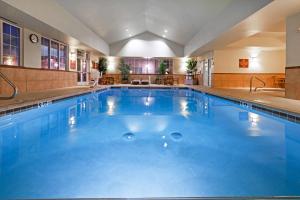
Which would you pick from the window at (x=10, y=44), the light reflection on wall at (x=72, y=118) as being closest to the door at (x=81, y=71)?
the window at (x=10, y=44)

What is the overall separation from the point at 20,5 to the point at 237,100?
620 cm

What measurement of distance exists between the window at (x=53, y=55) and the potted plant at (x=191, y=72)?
379 inches

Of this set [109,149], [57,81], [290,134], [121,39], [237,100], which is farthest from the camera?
[121,39]

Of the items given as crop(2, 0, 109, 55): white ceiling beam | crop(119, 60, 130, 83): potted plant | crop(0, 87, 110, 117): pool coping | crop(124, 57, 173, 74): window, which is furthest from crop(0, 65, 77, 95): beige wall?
crop(124, 57, 173, 74): window

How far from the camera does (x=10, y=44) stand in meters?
8.41

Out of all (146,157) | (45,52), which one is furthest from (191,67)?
(146,157)

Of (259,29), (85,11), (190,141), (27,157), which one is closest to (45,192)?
(27,157)

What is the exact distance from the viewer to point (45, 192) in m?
2.08

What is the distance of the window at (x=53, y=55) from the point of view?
10903 millimetres

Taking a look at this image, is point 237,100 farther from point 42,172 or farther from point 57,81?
point 57,81

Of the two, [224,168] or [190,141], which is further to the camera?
[190,141]

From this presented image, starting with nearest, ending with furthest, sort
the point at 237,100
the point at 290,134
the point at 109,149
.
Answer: the point at 109,149 < the point at 290,134 < the point at 237,100

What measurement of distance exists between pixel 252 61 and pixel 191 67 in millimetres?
5116

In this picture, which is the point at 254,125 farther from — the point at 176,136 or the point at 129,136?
the point at 129,136
